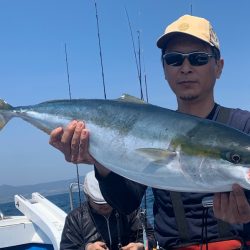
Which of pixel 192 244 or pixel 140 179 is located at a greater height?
pixel 140 179

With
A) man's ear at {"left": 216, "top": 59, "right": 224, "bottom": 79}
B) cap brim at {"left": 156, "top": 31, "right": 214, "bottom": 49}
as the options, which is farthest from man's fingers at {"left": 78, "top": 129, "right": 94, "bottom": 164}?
man's ear at {"left": 216, "top": 59, "right": 224, "bottom": 79}

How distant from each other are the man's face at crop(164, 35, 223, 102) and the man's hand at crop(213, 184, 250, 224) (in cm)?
105

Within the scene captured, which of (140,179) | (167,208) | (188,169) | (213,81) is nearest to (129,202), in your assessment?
(167,208)

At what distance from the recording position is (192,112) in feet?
12.2

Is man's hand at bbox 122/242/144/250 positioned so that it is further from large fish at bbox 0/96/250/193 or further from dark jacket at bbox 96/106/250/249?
large fish at bbox 0/96/250/193

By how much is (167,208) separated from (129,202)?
1.52 feet

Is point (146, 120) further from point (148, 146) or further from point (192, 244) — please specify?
point (192, 244)

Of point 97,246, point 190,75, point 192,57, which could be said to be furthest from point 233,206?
point 97,246

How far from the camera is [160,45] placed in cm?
382

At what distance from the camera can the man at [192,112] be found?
324cm

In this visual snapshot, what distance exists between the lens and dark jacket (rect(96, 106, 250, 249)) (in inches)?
128

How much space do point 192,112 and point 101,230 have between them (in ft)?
10.7

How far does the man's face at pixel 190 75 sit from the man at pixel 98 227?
9.54 ft

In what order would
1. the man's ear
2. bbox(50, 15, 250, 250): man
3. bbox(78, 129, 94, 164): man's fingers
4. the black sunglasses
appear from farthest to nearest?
the man's ear
the black sunglasses
bbox(78, 129, 94, 164): man's fingers
bbox(50, 15, 250, 250): man
